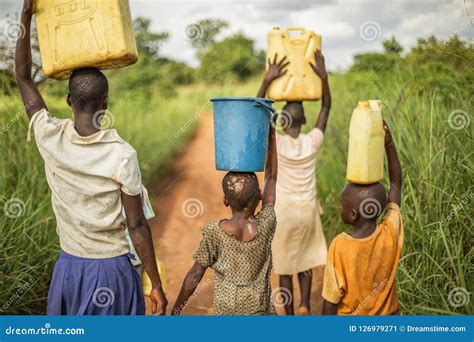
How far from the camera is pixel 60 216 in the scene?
9.73 feet

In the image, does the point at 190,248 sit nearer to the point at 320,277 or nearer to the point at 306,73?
the point at 320,277

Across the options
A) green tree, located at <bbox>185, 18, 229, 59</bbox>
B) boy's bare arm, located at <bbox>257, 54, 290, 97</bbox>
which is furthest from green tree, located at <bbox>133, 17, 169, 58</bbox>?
boy's bare arm, located at <bbox>257, 54, 290, 97</bbox>

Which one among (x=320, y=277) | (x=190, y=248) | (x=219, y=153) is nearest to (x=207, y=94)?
(x=190, y=248)

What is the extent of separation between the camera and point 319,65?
14.9 feet

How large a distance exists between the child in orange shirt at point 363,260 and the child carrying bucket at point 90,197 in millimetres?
801

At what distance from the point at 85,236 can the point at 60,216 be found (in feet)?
0.47

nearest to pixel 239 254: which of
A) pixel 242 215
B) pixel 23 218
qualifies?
pixel 242 215

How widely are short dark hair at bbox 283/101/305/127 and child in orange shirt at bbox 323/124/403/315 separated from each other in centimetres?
137

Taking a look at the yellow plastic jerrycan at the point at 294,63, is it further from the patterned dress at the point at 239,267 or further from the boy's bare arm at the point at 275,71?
the patterned dress at the point at 239,267

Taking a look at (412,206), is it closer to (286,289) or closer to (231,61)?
(286,289)

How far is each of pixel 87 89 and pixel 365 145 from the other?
50.6 inches

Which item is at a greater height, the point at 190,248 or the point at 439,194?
the point at 439,194

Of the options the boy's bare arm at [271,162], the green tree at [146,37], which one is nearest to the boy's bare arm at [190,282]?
the boy's bare arm at [271,162]

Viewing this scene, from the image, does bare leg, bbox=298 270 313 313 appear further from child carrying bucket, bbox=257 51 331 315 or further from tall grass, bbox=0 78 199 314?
tall grass, bbox=0 78 199 314
